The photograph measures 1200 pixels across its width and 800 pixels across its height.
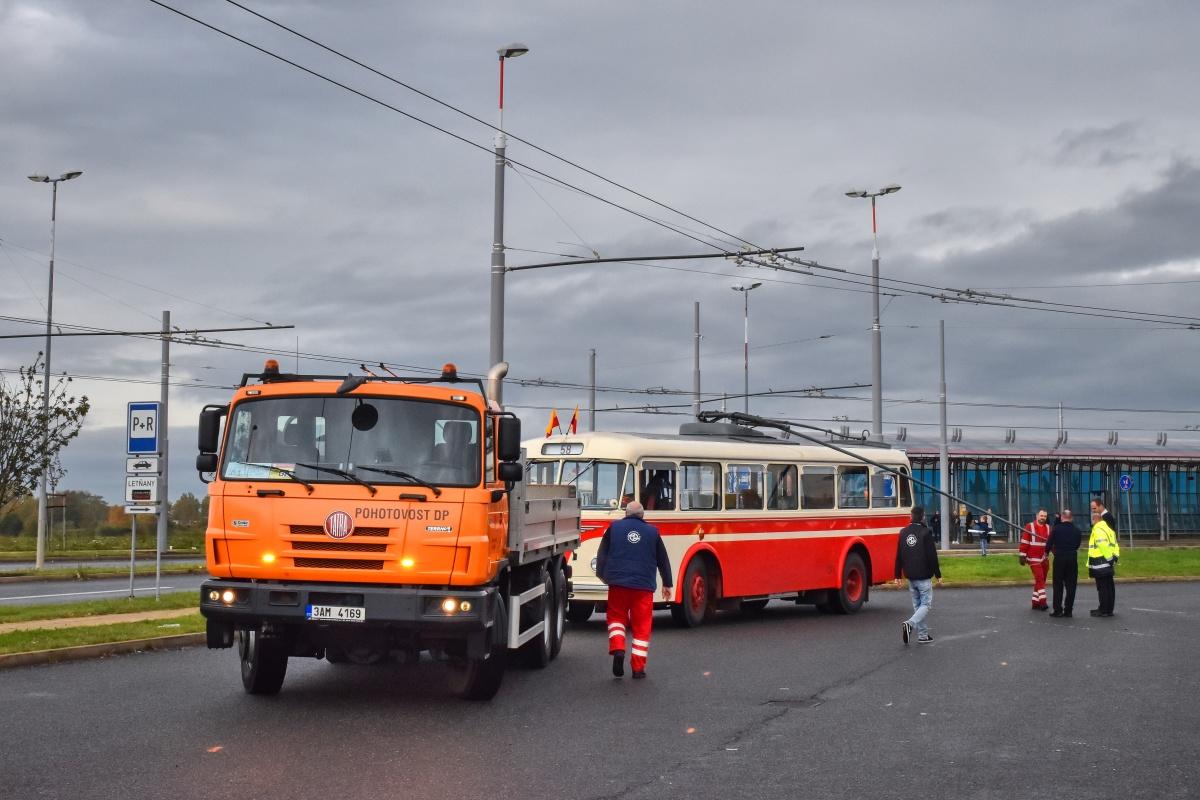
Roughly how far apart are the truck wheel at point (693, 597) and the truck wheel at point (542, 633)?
4.97m

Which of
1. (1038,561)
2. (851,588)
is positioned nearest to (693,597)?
(851,588)

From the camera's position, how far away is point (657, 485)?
63.5ft

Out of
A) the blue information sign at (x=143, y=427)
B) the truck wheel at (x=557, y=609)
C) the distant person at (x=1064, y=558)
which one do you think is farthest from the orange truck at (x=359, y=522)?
the distant person at (x=1064, y=558)

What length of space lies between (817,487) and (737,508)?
2.40 m

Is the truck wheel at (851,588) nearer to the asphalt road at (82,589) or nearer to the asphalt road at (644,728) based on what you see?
the asphalt road at (644,728)

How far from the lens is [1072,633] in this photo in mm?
18938

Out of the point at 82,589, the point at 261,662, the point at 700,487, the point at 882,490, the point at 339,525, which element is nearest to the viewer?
the point at 339,525

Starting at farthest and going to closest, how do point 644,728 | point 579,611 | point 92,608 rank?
point 579,611, point 92,608, point 644,728

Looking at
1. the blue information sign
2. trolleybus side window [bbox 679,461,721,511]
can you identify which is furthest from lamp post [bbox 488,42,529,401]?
the blue information sign

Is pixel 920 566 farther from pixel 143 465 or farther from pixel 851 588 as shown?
pixel 143 465

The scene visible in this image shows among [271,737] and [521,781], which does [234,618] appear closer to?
[271,737]

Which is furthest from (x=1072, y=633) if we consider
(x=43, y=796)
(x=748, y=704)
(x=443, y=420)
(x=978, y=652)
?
(x=43, y=796)

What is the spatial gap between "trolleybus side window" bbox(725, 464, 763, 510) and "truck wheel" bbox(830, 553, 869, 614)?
2757 millimetres

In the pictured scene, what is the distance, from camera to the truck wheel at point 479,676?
11.5 m
